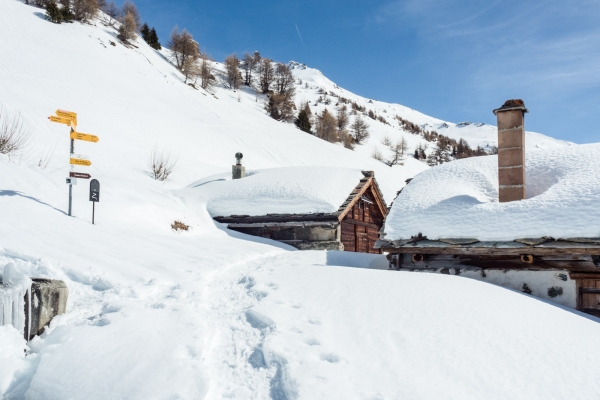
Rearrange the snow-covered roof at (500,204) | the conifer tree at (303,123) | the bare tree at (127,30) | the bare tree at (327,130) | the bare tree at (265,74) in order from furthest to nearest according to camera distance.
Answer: the bare tree at (265,74)
the bare tree at (327,130)
the conifer tree at (303,123)
the bare tree at (127,30)
the snow-covered roof at (500,204)

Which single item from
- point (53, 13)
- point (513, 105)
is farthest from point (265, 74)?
point (513, 105)

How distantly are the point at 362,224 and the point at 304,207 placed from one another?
2929 mm

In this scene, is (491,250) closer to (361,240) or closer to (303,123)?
(361,240)

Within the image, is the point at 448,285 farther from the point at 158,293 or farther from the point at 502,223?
the point at 158,293

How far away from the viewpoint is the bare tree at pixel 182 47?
44.9 m

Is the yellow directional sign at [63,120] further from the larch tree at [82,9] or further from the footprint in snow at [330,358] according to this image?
the larch tree at [82,9]

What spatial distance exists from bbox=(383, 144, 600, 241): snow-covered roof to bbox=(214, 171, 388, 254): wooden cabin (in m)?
3.59

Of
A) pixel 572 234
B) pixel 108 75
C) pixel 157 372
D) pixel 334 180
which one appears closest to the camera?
pixel 157 372

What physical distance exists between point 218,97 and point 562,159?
3628 cm

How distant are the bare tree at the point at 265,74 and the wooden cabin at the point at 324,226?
3945cm

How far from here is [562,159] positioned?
835cm

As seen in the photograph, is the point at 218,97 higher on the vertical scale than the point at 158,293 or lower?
higher

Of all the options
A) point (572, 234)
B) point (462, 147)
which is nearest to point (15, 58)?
point (572, 234)

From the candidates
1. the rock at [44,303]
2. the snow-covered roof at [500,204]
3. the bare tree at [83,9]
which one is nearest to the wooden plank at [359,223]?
the snow-covered roof at [500,204]
